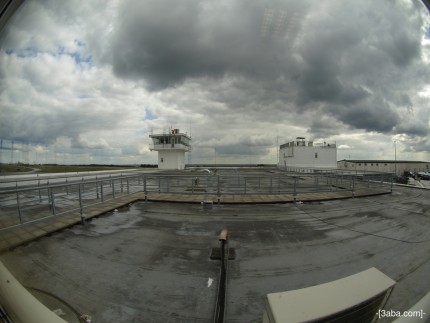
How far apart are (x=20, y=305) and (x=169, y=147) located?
3290 cm

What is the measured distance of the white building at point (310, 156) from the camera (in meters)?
34.4

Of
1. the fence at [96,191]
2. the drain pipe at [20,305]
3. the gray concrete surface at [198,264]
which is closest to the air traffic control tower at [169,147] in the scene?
the fence at [96,191]

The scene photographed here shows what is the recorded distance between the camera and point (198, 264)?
2463 millimetres

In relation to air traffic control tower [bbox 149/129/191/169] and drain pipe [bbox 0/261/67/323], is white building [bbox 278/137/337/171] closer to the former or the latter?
air traffic control tower [bbox 149/129/191/169]

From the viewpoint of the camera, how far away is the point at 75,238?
3.27 m

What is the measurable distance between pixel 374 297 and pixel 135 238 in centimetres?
356

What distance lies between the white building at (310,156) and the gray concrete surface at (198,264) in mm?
33215

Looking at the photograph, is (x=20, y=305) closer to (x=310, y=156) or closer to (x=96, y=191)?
(x=96, y=191)

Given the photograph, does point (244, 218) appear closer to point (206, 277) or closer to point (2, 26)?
point (206, 277)

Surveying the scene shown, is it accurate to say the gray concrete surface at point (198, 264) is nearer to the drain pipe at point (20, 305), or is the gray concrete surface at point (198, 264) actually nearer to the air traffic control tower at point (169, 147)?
the drain pipe at point (20, 305)

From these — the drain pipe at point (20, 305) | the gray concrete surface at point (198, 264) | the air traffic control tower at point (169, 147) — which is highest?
the air traffic control tower at point (169, 147)

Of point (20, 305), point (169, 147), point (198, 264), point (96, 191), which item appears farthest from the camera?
point (169, 147)

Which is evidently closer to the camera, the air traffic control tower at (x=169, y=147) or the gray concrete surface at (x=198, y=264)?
the gray concrete surface at (x=198, y=264)

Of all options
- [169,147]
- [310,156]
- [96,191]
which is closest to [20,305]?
[96,191]
